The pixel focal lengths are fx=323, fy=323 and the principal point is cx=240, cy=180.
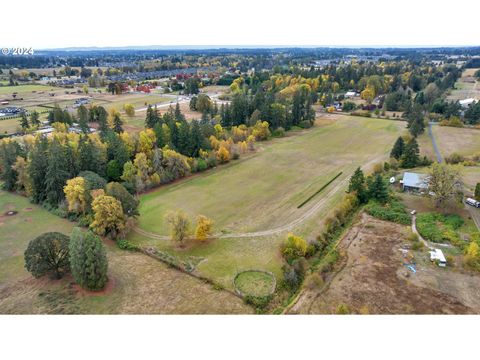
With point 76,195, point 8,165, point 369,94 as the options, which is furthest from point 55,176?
point 369,94

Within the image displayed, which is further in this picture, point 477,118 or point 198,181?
point 477,118

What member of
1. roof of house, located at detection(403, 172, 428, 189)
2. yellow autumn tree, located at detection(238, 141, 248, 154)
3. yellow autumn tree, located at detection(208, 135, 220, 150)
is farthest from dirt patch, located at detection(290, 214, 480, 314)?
yellow autumn tree, located at detection(208, 135, 220, 150)

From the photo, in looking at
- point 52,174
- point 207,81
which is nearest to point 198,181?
point 52,174

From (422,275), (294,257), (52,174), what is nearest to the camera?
(422,275)

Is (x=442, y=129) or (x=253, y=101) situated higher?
(x=253, y=101)

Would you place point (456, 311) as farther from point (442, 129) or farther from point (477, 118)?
point (477, 118)

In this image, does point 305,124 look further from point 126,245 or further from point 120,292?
point 120,292
